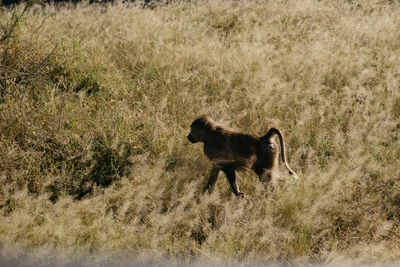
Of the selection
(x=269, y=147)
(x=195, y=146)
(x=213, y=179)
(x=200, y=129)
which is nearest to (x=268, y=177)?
(x=269, y=147)

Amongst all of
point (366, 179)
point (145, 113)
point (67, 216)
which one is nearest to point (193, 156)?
point (145, 113)

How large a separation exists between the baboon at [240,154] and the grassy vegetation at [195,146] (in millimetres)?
160

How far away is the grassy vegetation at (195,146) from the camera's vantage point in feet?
8.70

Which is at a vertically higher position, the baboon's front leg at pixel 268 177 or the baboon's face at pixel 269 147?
the baboon's face at pixel 269 147

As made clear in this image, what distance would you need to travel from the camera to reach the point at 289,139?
151 inches

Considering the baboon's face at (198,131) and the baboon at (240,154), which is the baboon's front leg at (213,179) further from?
the baboon's face at (198,131)

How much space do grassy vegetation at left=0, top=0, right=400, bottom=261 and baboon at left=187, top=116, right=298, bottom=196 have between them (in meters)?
0.16

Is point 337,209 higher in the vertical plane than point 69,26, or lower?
lower

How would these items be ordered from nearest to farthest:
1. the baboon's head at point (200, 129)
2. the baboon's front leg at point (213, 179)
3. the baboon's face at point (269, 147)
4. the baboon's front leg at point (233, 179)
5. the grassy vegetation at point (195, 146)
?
1. the grassy vegetation at point (195, 146)
2. the baboon's face at point (269, 147)
3. the baboon's front leg at point (233, 179)
4. the baboon's front leg at point (213, 179)
5. the baboon's head at point (200, 129)

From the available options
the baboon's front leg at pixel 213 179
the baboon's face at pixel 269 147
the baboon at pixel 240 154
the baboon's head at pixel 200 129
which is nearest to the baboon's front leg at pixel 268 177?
the baboon at pixel 240 154

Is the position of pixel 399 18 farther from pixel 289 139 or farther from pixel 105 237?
pixel 105 237

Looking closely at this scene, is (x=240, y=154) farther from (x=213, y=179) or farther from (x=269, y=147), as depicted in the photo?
(x=213, y=179)

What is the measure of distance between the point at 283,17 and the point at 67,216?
6.74 meters

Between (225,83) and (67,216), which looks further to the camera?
(225,83)
